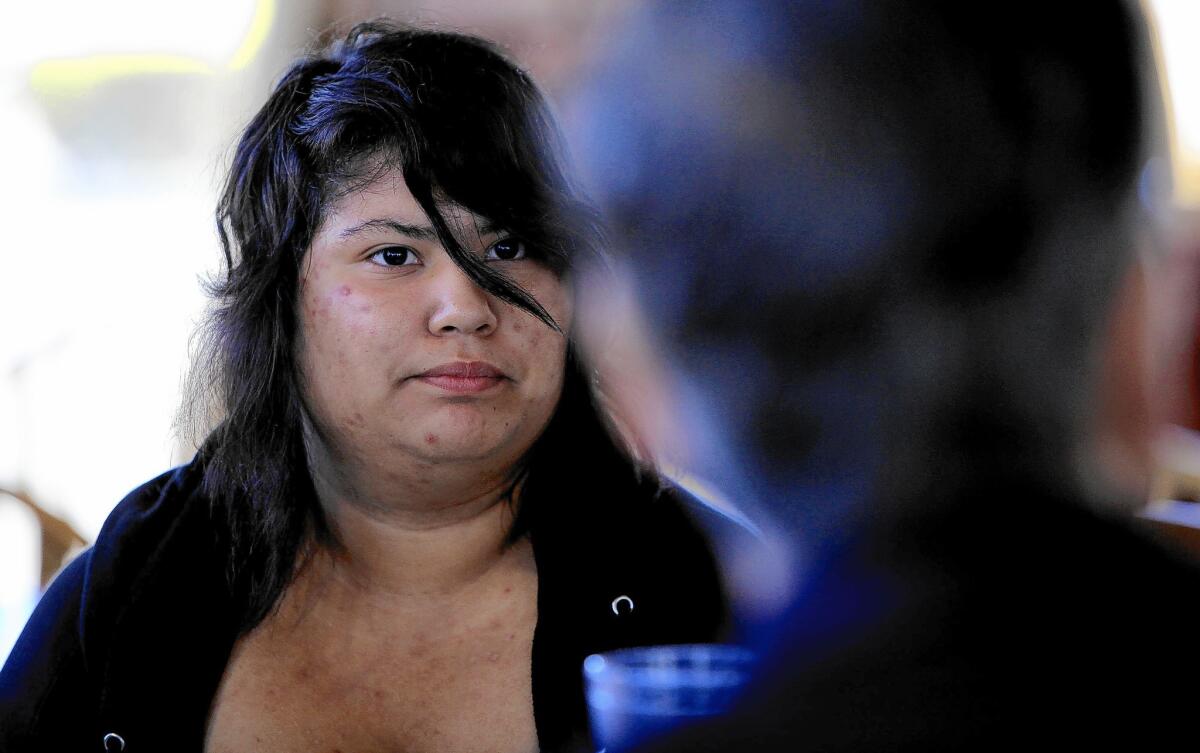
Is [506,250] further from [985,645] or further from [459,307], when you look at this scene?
[985,645]

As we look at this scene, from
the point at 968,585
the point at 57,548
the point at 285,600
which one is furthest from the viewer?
the point at 57,548

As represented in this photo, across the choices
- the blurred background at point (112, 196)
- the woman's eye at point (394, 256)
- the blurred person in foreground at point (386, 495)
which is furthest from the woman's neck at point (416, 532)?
the blurred background at point (112, 196)

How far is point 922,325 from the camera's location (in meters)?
0.57

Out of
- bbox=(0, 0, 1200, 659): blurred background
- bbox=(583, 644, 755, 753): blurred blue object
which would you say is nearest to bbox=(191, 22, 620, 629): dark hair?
bbox=(583, 644, 755, 753): blurred blue object

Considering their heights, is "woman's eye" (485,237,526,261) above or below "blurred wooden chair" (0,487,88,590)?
above

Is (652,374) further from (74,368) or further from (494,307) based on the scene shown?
(74,368)

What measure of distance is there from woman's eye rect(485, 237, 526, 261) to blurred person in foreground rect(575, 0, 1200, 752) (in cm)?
75

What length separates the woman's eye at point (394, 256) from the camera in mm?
1317

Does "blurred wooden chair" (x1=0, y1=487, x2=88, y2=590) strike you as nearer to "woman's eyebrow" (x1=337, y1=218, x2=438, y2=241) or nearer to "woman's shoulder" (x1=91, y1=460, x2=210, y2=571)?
"woman's shoulder" (x1=91, y1=460, x2=210, y2=571)

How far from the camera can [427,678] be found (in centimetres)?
134

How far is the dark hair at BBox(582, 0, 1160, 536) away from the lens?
1.82ft

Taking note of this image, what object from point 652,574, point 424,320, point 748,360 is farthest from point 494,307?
point 748,360

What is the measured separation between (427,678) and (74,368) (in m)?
2.84

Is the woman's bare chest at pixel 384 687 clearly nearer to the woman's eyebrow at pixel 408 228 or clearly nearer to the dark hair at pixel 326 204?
the dark hair at pixel 326 204
